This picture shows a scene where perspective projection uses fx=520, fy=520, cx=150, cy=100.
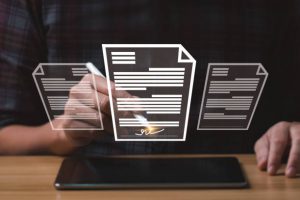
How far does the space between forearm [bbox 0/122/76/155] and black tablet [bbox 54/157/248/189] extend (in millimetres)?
31

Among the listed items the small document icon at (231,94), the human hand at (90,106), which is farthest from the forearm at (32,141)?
the small document icon at (231,94)

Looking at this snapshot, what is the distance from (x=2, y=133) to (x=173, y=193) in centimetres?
32

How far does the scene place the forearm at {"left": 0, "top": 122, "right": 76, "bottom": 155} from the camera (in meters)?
0.63

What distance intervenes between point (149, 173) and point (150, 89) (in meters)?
0.09

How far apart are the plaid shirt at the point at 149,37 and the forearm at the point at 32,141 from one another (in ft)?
0.05

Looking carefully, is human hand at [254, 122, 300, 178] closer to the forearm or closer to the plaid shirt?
the plaid shirt

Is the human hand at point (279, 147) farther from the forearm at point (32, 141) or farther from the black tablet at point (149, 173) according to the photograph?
the forearm at point (32, 141)

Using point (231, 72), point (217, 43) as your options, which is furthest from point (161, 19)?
point (231, 72)

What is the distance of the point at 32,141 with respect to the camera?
0.71 metres

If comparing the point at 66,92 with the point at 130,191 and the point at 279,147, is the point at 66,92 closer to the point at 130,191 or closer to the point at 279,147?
the point at 130,191

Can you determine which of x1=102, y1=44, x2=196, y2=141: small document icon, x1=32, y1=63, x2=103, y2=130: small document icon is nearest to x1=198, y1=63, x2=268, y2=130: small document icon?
x1=102, y1=44, x2=196, y2=141: small document icon

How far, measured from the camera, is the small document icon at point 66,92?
0.56 m

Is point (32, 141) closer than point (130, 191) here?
No

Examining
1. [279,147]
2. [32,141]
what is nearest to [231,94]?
[279,147]
